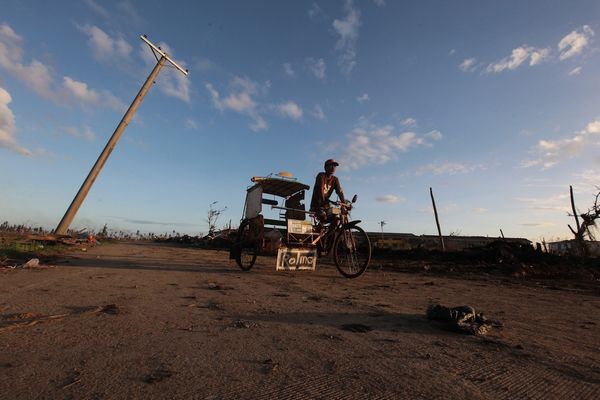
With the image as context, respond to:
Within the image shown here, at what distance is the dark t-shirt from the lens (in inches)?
328

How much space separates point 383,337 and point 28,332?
2.80 metres

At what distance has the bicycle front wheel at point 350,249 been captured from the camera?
757 centimetres

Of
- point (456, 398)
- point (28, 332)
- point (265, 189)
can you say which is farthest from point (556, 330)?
point (265, 189)

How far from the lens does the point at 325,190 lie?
8.41 meters

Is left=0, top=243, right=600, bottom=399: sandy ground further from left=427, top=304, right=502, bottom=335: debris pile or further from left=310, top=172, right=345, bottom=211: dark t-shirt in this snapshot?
left=310, top=172, right=345, bottom=211: dark t-shirt

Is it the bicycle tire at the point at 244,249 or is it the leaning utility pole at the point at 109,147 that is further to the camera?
the leaning utility pole at the point at 109,147

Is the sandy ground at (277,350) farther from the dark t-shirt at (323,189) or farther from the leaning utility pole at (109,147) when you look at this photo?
the leaning utility pole at (109,147)

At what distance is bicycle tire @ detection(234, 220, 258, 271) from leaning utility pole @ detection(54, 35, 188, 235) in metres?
11.8

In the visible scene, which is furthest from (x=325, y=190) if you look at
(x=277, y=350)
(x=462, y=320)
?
(x=277, y=350)

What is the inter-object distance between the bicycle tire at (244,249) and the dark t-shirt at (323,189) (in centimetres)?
183

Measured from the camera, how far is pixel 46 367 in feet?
6.71

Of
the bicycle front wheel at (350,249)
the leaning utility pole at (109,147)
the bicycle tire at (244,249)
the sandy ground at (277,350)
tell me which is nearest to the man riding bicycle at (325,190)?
the bicycle front wheel at (350,249)

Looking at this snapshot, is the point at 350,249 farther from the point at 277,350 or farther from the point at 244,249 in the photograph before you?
the point at 277,350

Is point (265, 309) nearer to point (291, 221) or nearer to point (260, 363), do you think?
point (260, 363)
